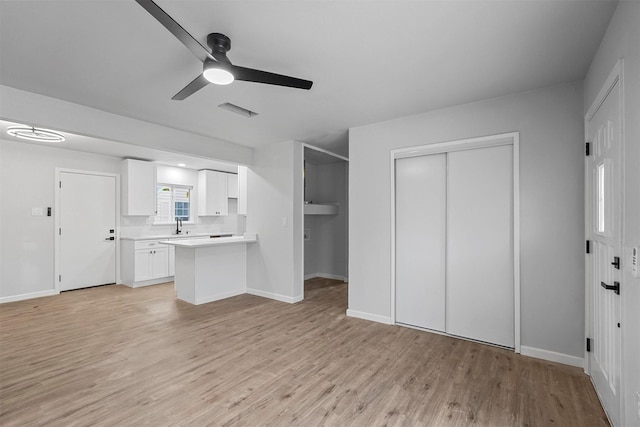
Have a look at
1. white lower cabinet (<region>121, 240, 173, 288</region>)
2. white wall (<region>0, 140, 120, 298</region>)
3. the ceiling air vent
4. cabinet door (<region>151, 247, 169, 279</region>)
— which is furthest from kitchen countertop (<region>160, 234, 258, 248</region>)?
white wall (<region>0, 140, 120, 298</region>)

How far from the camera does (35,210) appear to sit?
16.5 ft

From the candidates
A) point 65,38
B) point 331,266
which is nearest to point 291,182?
point 331,266

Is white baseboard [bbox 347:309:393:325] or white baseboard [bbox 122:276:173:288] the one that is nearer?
white baseboard [bbox 347:309:393:325]

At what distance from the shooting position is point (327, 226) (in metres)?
6.70

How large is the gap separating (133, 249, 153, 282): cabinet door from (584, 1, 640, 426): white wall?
652 centimetres

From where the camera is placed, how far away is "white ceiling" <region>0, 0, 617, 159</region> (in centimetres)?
178

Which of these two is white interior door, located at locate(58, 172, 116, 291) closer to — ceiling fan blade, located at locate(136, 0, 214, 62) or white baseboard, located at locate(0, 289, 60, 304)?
white baseboard, located at locate(0, 289, 60, 304)

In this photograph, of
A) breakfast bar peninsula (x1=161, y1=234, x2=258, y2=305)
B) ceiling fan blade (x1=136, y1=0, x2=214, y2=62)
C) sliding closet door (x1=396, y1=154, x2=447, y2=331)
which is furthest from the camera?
breakfast bar peninsula (x1=161, y1=234, x2=258, y2=305)

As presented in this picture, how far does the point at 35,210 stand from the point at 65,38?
4.36 m

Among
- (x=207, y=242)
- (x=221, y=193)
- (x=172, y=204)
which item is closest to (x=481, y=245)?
(x=207, y=242)

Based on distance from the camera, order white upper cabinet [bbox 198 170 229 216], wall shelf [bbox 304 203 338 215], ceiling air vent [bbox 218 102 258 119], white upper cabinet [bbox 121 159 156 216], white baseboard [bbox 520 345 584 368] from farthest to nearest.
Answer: white upper cabinet [bbox 198 170 229 216]
white upper cabinet [bbox 121 159 156 216]
wall shelf [bbox 304 203 338 215]
ceiling air vent [bbox 218 102 258 119]
white baseboard [bbox 520 345 584 368]

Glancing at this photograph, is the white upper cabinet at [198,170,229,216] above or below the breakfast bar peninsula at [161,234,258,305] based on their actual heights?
above

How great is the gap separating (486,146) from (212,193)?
596 centimetres

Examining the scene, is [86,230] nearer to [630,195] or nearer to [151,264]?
[151,264]
